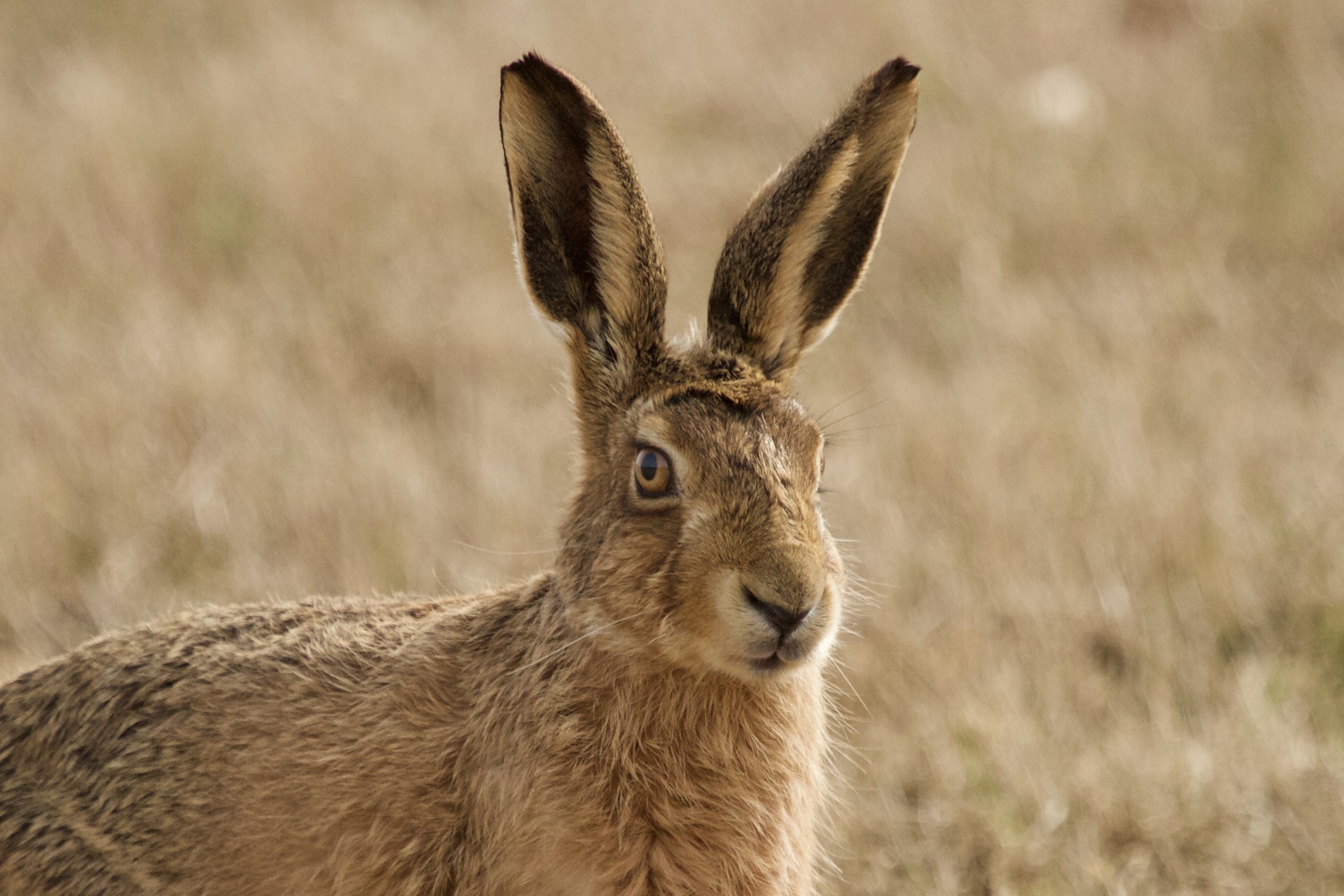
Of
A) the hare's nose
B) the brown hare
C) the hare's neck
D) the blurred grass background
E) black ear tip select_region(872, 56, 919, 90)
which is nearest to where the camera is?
the hare's nose

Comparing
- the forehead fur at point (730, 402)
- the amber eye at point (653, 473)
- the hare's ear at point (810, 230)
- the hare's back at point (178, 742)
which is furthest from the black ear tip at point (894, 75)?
the hare's back at point (178, 742)

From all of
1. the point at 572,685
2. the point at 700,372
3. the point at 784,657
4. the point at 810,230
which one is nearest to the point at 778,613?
the point at 784,657

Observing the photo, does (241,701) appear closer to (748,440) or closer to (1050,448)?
(748,440)

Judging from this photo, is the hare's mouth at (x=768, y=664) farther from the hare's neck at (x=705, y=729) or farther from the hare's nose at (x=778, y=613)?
the hare's neck at (x=705, y=729)

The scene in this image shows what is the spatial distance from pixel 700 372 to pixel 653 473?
31 centimetres

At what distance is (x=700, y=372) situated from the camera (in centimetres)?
350

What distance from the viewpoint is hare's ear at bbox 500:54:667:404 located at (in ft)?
11.2

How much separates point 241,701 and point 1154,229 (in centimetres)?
596

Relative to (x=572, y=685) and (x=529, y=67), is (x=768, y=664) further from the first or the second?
(x=529, y=67)

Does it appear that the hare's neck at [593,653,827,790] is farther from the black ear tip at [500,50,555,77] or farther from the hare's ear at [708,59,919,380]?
the black ear tip at [500,50,555,77]

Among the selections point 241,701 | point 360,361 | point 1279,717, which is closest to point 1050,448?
point 1279,717

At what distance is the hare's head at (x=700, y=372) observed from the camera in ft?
10.2

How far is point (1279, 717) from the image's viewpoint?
452 cm

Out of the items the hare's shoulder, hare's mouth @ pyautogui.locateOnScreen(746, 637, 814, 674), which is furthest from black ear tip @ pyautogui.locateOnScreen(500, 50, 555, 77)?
hare's mouth @ pyautogui.locateOnScreen(746, 637, 814, 674)
